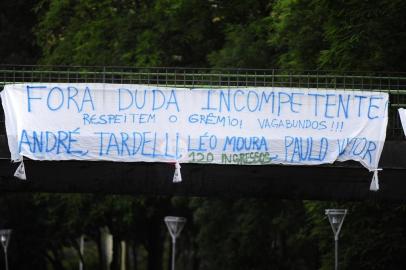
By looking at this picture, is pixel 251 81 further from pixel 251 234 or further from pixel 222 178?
pixel 251 234

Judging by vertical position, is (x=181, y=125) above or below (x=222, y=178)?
above

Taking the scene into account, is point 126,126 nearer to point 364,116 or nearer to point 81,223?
point 364,116

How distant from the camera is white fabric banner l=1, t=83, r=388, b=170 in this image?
18.7 metres

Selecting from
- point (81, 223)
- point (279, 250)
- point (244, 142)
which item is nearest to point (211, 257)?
point (279, 250)

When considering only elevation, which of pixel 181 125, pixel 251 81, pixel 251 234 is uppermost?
pixel 251 81

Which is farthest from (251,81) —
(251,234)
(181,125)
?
(251,234)

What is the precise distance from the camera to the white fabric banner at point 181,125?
61.4 feet

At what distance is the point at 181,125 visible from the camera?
61.5ft

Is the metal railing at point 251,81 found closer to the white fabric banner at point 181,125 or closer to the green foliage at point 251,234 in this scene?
the white fabric banner at point 181,125

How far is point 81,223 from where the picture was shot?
41.4 m

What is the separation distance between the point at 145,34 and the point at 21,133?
18.1 meters

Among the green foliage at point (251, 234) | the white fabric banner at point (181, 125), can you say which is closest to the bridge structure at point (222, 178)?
the white fabric banner at point (181, 125)

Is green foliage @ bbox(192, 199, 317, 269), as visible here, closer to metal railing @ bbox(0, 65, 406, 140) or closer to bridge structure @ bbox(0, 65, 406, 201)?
metal railing @ bbox(0, 65, 406, 140)

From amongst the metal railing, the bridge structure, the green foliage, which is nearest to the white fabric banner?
the bridge structure
